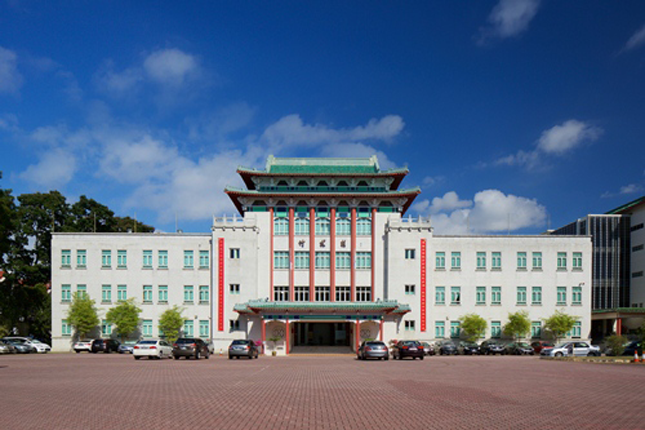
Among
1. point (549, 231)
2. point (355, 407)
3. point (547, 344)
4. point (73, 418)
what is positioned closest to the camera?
point (73, 418)

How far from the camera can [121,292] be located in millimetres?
53375

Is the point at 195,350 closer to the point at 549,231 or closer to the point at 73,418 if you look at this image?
the point at 73,418

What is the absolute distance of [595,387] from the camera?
714 inches

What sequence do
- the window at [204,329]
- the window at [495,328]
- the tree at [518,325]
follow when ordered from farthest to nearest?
the window at [495,328], the window at [204,329], the tree at [518,325]

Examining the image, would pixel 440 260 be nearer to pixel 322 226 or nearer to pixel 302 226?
pixel 322 226

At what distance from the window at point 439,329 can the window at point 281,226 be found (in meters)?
17.9

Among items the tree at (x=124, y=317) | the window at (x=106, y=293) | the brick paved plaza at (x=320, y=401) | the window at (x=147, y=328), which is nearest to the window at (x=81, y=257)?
the window at (x=106, y=293)

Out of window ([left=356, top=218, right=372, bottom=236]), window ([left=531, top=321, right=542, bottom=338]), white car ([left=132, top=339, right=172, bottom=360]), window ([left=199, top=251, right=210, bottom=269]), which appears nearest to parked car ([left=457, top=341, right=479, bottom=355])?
window ([left=531, top=321, right=542, bottom=338])

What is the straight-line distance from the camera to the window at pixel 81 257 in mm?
53781

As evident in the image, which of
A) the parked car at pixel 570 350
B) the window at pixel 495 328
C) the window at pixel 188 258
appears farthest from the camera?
the window at pixel 188 258

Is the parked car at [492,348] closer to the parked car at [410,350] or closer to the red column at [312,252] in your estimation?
the parked car at [410,350]

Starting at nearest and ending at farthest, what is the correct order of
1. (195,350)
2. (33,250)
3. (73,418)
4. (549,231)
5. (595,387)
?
(73,418) → (595,387) → (195,350) → (33,250) → (549,231)

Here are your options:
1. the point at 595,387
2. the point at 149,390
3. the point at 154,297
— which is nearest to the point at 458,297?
the point at 154,297

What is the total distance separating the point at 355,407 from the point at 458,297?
138ft
